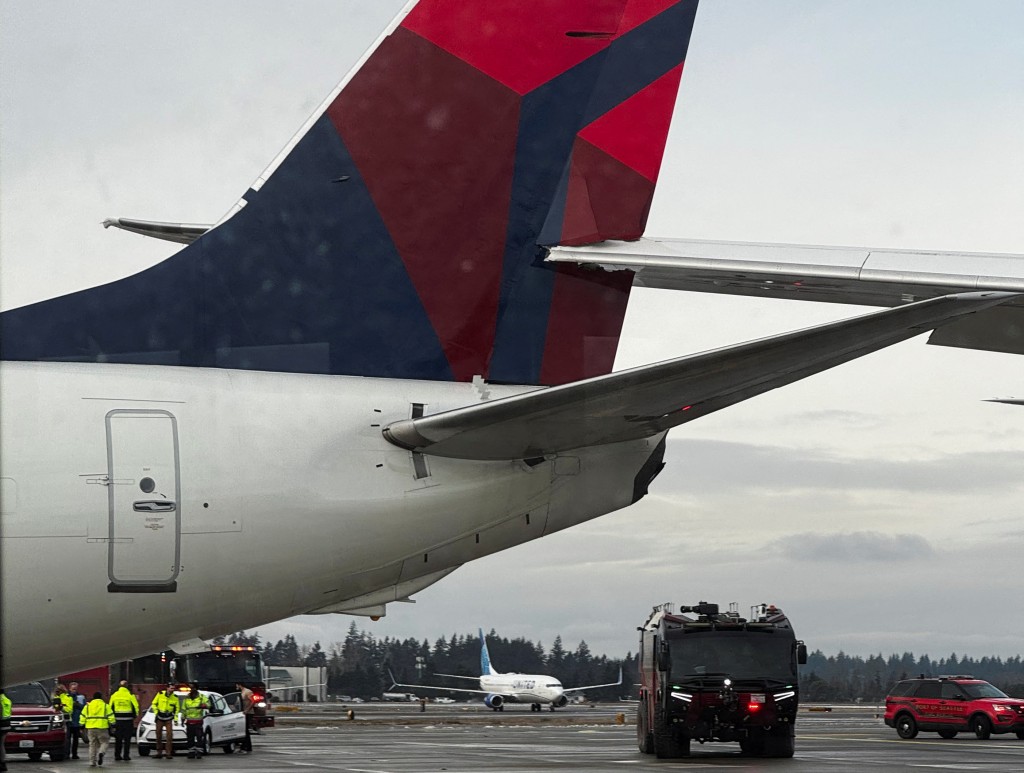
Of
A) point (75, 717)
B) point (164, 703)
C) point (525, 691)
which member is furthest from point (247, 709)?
point (525, 691)

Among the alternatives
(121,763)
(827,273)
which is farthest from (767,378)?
(121,763)

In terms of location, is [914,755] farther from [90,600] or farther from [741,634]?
[90,600]

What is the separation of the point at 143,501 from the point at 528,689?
6756cm

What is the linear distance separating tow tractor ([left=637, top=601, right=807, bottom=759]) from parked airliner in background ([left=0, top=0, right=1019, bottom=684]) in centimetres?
1391

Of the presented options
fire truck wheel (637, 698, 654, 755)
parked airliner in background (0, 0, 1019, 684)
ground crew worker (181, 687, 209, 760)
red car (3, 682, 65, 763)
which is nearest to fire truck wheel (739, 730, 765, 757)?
fire truck wheel (637, 698, 654, 755)

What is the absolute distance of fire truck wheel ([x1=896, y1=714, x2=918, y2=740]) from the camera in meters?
32.8

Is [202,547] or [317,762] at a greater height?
[202,547]

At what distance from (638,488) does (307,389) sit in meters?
2.62

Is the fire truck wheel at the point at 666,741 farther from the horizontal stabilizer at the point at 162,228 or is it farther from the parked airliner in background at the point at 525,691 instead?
the parked airliner in background at the point at 525,691

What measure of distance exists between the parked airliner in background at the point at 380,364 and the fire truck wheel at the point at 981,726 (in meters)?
25.8

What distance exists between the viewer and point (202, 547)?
25.2ft

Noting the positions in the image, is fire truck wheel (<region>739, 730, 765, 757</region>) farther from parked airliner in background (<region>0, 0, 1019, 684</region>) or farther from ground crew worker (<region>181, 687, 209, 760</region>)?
parked airliner in background (<region>0, 0, 1019, 684</region>)

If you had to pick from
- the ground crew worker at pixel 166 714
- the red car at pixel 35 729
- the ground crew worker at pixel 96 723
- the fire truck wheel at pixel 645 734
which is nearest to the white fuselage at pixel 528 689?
the ground crew worker at pixel 166 714

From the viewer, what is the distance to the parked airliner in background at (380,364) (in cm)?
746
